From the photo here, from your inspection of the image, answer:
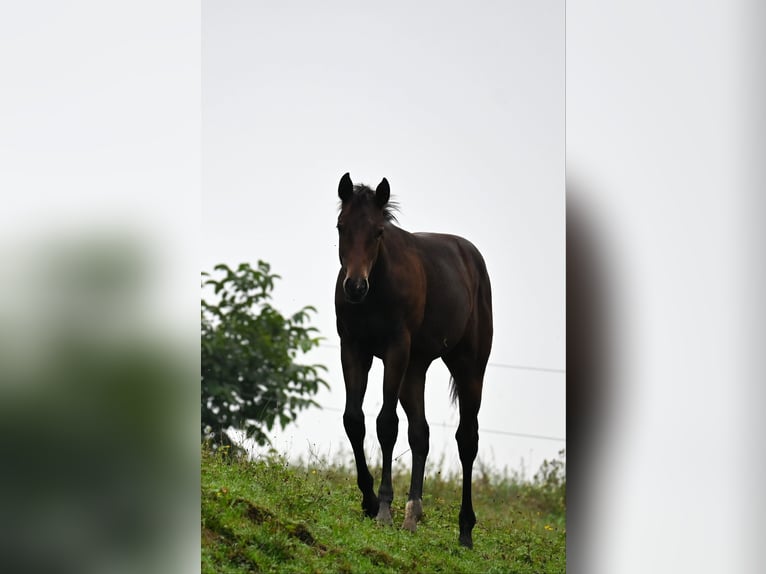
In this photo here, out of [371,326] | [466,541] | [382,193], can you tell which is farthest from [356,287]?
[466,541]

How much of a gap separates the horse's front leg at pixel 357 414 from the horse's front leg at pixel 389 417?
4 centimetres

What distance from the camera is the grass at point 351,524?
152 inches

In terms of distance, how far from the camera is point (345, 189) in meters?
4.00

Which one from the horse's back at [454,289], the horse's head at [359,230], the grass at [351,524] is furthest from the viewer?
the horse's back at [454,289]

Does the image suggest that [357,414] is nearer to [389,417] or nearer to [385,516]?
[389,417]

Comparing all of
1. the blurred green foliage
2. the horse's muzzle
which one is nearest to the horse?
the horse's muzzle

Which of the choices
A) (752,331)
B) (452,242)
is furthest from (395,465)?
(752,331)

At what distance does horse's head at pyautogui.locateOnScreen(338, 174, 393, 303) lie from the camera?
3955 mm

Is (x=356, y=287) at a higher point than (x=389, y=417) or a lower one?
higher

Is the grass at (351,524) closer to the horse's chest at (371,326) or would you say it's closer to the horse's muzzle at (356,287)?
the horse's chest at (371,326)

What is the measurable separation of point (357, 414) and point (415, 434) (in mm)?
241

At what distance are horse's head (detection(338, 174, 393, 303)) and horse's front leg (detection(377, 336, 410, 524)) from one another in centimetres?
26

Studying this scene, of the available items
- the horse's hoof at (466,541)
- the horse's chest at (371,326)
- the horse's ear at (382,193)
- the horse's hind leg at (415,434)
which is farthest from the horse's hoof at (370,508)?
the horse's ear at (382,193)

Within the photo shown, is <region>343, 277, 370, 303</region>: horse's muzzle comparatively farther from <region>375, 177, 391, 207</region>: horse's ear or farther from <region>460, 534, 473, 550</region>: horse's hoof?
<region>460, 534, 473, 550</region>: horse's hoof
